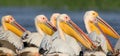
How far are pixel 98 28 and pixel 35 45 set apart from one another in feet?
5.87

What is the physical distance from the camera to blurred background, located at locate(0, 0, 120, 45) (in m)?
32.9

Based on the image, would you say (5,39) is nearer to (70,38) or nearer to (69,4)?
(70,38)

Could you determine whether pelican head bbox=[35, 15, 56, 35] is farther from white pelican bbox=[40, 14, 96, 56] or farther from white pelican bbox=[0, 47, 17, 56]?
white pelican bbox=[0, 47, 17, 56]

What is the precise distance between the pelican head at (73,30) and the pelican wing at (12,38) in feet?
5.23

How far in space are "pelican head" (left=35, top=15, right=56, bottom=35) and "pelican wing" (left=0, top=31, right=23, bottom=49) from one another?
2.31 ft

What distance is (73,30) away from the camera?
17047mm

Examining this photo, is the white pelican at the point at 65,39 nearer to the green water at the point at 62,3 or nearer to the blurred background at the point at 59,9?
the blurred background at the point at 59,9

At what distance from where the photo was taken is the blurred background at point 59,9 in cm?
3291

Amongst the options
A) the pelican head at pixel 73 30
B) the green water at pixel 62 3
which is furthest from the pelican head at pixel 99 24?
the green water at pixel 62 3

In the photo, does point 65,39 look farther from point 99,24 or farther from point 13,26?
point 13,26

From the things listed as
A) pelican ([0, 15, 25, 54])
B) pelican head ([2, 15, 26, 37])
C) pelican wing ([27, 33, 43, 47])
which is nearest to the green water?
pelican head ([2, 15, 26, 37])

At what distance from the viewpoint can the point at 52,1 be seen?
51.8 metres

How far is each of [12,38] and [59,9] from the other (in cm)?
2318

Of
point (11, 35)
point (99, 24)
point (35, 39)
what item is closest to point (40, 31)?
point (11, 35)
